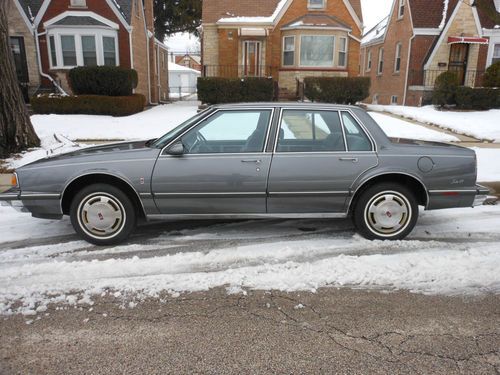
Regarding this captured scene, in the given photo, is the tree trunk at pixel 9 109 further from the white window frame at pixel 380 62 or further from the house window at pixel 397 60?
the white window frame at pixel 380 62

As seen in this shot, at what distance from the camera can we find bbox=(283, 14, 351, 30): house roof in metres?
22.1

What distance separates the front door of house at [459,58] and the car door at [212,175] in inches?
855

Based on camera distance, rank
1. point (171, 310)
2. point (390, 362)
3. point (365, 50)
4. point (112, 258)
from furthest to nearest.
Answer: point (365, 50) → point (112, 258) → point (171, 310) → point (390, 362)

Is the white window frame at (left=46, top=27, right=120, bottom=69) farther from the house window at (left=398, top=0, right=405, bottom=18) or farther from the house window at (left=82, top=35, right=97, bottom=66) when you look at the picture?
the house window at (left=398, top=0, right=405, bottom=18)

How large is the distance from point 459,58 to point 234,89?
510 inches

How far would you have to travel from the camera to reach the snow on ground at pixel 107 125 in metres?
12.8

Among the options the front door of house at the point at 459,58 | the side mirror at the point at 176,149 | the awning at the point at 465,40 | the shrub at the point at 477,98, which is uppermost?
the awning at the point at 465,40

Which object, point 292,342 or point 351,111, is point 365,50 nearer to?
point 351,111

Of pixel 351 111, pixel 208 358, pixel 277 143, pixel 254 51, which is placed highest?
pixel 254 51

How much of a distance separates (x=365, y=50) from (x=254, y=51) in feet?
41.7

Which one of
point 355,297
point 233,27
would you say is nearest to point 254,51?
point 233,27

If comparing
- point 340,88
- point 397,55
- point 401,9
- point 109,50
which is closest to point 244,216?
point 340,88

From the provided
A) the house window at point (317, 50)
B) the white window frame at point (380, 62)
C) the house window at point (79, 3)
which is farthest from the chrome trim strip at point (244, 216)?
the white window frame at point (380, 62)

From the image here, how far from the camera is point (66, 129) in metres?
13.5
